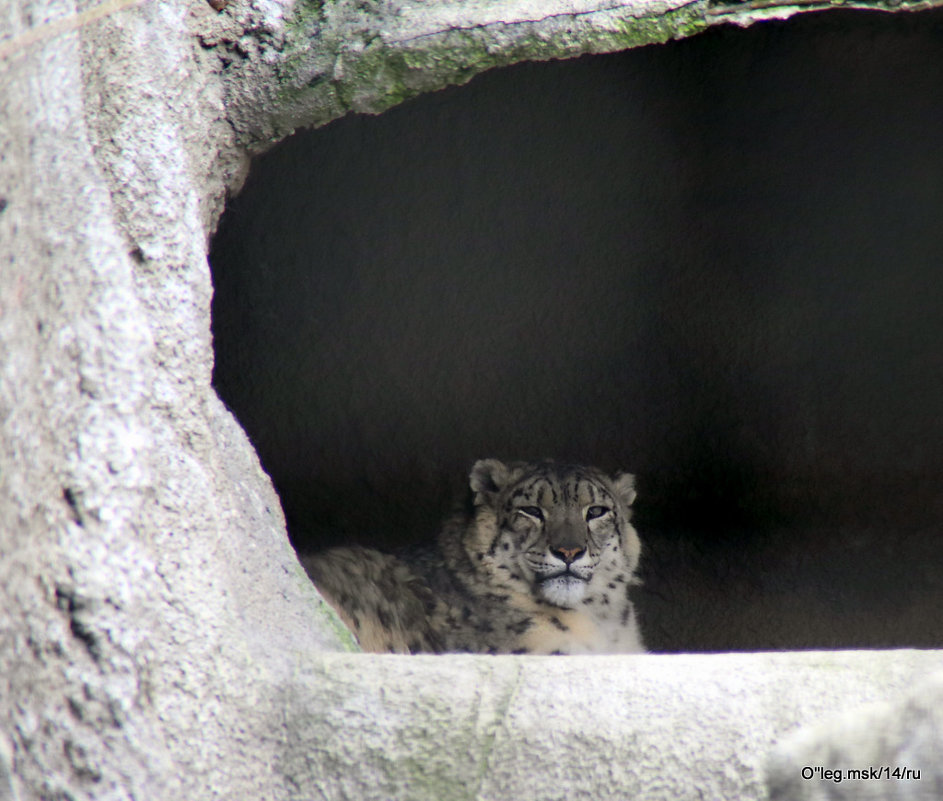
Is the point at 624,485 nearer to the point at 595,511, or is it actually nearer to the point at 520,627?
the point at 595,511

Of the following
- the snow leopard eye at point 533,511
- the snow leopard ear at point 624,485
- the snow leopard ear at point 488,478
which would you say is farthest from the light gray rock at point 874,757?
the snow leopard ear at point 624,485

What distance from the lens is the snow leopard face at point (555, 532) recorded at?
429 centimetres

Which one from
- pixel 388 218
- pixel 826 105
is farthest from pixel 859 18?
pixel 388 218

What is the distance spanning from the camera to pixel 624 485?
15.4 feet

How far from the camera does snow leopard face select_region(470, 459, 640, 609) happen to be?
14.1 ft

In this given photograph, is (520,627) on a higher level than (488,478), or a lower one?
lower

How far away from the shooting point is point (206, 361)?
2.73m

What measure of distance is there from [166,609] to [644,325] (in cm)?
297

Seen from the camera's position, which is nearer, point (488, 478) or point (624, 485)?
point (488, 478)

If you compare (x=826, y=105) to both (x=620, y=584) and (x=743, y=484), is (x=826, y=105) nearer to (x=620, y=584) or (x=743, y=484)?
(x=743, y=484)

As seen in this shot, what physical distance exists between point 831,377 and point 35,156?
3379 millimetres

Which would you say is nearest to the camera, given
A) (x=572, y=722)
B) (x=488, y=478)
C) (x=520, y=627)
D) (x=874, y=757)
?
(x=874, y=757)

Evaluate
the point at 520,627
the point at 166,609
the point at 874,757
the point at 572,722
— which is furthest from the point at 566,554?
the point at 874,757

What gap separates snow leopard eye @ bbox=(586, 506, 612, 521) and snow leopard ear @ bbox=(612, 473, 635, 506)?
0.53 ft
